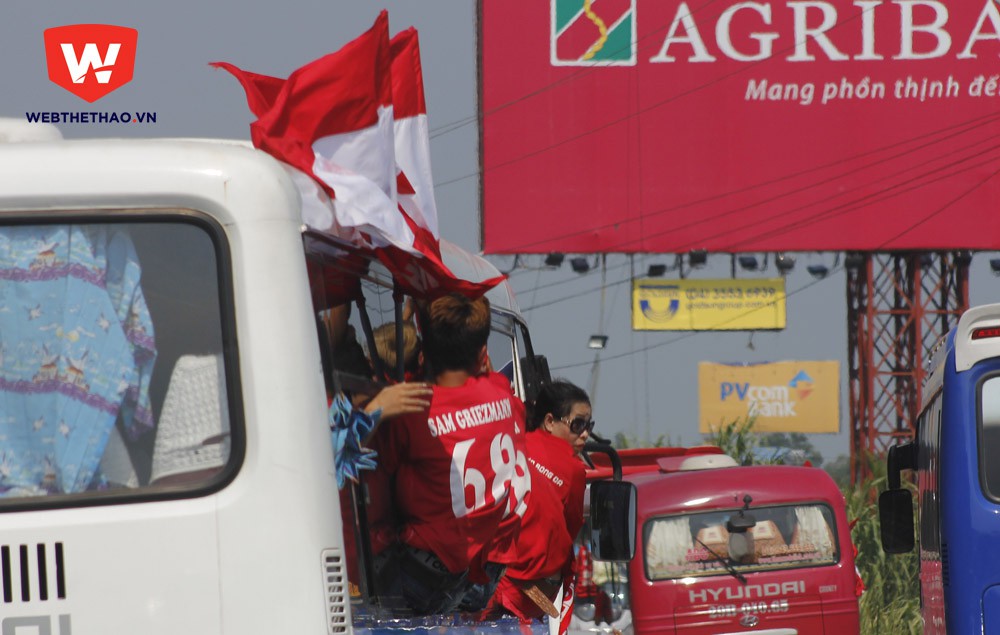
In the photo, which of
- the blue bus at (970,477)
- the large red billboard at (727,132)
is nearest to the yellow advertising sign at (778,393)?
the large red billboard at (727,132)

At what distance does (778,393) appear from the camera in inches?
2256

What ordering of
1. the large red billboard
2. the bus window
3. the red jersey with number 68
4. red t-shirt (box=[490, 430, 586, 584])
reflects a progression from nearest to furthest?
1. the red jersey with number 68
2. red t-shirt (box=[490, 430, 586, 584])
3. the bus window
4. the large red billboard

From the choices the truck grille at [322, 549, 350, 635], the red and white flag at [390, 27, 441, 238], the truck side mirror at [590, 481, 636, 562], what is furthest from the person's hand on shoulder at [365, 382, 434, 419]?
the truck side mirror at [590, 481, 636, 562]

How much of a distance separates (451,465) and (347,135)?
0.98 meters

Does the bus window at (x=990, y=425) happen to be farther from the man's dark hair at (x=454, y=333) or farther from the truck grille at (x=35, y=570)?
the truck grille at (x=35, y=570)

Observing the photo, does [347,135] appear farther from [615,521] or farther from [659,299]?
[659,299]

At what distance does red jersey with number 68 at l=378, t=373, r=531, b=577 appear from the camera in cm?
445

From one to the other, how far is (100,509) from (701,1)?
91.0ft

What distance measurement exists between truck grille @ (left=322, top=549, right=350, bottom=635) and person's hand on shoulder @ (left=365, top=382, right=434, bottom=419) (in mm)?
758

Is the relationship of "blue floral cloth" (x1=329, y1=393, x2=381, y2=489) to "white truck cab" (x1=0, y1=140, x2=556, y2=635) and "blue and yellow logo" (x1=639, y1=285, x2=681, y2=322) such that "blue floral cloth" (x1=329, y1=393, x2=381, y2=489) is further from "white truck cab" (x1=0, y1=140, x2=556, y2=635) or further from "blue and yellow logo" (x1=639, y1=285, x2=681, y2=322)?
"blue and yellow logo" (x1=639, y1=285, x2=681, y2=322)

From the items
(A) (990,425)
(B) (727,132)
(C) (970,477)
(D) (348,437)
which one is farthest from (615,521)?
(B) (727,132)

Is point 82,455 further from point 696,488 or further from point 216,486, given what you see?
point 696,488

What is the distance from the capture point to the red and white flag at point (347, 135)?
3.90 metres

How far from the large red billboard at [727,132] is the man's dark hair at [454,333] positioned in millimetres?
23902
